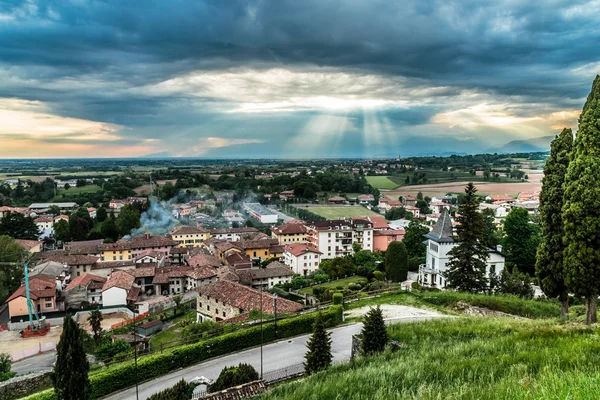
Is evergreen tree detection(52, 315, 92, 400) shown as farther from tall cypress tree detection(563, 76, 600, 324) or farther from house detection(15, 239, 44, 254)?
house detection(15, 239, 44, 254)

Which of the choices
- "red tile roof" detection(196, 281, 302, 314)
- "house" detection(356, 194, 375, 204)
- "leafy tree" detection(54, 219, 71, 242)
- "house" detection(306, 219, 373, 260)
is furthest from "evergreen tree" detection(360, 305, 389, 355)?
"house" detection(356, 194, 375, 204)

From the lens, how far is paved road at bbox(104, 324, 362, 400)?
15.6 meters

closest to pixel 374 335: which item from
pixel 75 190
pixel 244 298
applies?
pixel 244 298

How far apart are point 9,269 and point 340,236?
1444 inches

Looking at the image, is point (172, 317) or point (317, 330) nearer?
point (317, 330)

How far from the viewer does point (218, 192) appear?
120 metres

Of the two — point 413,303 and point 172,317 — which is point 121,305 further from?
point 413,303

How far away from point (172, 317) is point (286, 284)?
10.4 meters

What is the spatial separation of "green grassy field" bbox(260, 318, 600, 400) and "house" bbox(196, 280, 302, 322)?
11.9 metres

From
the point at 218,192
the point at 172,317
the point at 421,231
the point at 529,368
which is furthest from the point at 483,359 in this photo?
the point at 218,192

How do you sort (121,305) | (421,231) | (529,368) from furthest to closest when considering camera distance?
(421,231), (121,305), (529,368)

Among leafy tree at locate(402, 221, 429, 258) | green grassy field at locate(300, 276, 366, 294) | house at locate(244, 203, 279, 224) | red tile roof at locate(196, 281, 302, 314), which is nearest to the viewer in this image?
red tile roof at locate(196, 281, 302, 314)

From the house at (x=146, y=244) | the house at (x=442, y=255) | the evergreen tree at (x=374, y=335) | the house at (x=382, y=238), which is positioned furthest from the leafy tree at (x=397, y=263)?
the house at (x=146, y=244)

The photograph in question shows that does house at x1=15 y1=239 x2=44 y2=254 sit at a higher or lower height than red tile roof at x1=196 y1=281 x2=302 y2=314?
lower
